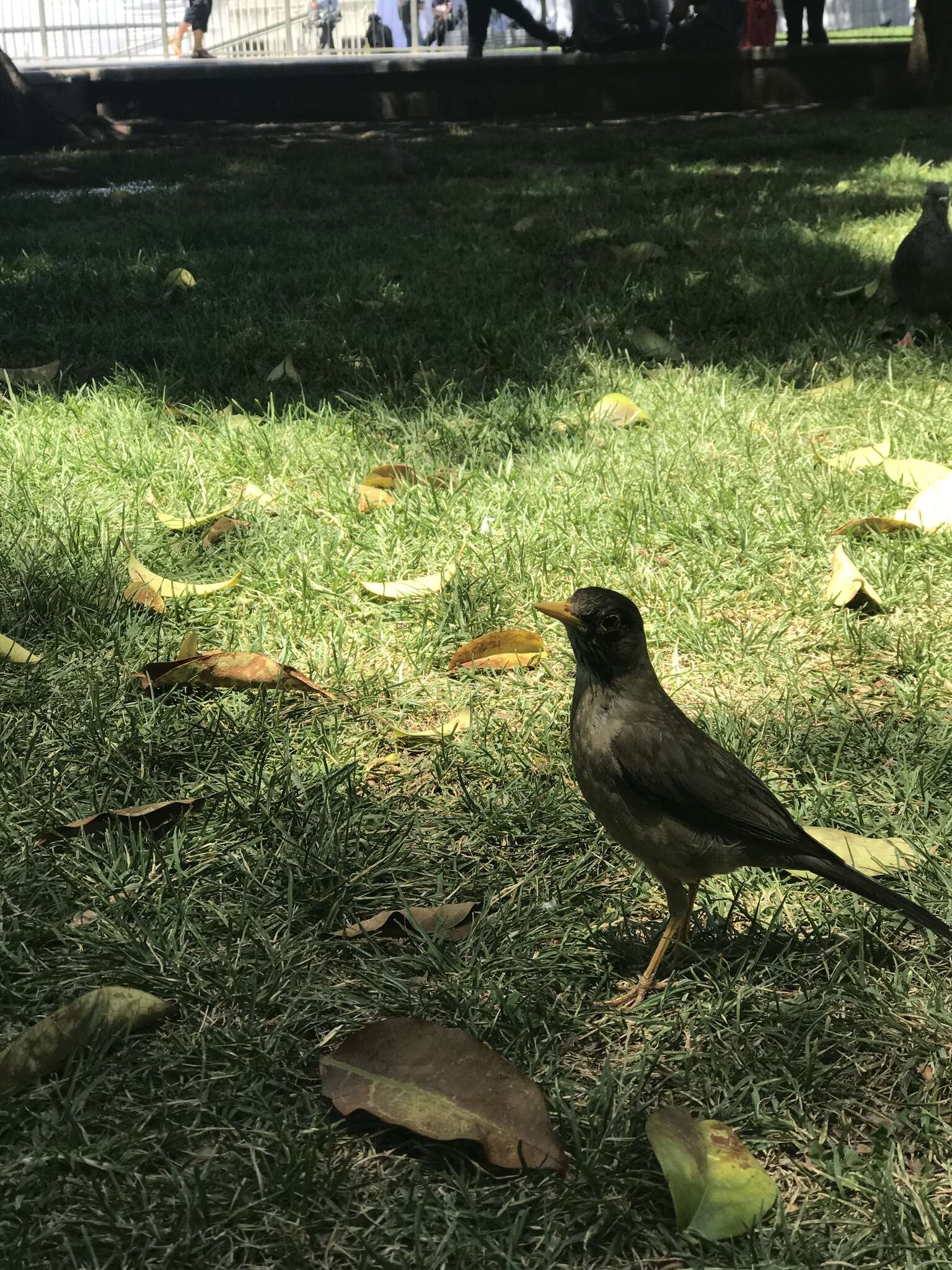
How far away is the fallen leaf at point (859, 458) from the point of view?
4.04m

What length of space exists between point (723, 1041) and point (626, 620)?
70cm

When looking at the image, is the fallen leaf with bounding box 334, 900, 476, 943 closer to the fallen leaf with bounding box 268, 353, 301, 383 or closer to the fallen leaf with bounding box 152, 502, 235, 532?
the fallen leaf with bounding box 152, 502, 235, 532

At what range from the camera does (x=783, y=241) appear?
7344 millimetres

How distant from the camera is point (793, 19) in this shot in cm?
2016

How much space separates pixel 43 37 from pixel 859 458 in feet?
96.7

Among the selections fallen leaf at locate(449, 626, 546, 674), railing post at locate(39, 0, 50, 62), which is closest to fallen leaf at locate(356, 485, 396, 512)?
fallen leaf at locate(449, 626, 546, 674)

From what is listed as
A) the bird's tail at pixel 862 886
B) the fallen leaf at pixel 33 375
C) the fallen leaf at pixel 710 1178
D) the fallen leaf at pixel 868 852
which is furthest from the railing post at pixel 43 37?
the fallen leaf at pixel 710 1178

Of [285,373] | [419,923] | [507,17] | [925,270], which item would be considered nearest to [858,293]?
[925,270]

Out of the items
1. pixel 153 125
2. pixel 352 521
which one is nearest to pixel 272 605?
pixel 352 521

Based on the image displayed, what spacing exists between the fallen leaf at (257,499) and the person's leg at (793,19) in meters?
18.9

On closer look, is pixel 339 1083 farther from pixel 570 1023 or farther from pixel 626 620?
pixel 626 620

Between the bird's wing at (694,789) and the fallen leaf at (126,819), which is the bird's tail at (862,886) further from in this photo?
the fallen leaf at (126,819)

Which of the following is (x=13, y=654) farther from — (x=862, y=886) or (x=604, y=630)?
(x=862, y=886)

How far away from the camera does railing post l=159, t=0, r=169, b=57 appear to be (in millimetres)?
27984
